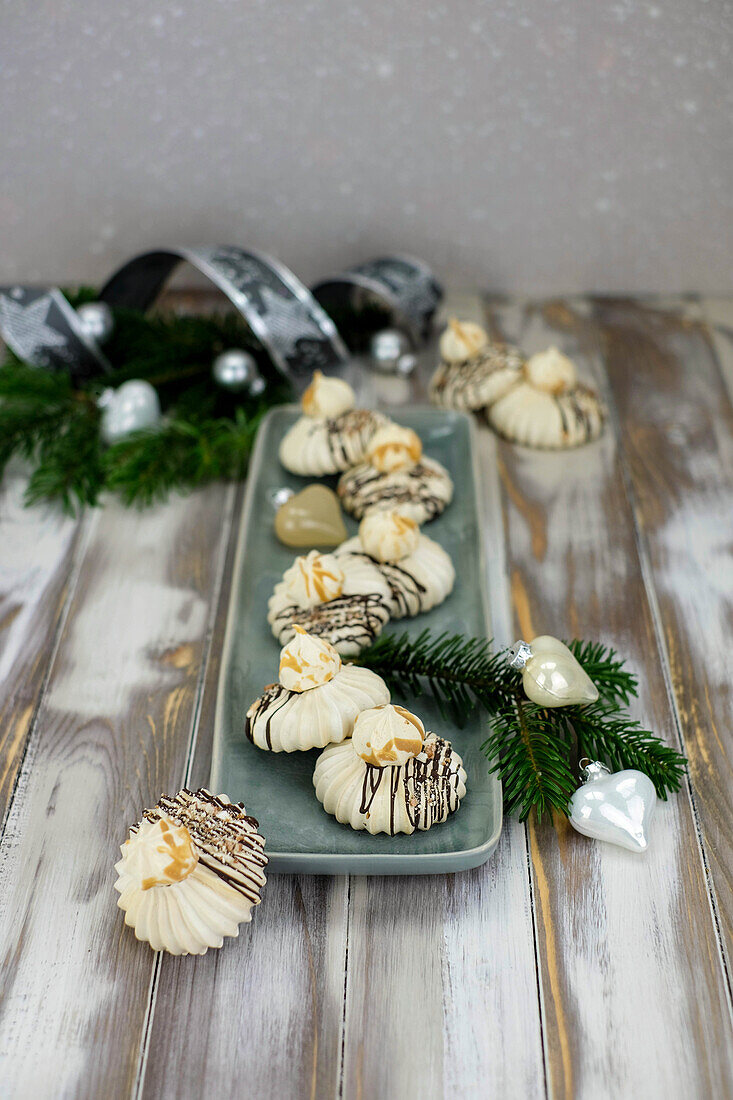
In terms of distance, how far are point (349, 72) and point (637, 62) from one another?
0.40 m

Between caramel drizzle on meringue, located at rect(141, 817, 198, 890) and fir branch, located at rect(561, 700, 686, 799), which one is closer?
caramel drizzle on meringue, located at rect(141, 817, 198, 890)

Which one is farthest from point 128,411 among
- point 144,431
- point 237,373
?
point 237,373

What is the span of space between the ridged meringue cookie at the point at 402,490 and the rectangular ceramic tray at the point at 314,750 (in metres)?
0.02

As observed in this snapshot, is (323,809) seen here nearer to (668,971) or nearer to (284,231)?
(668,971)

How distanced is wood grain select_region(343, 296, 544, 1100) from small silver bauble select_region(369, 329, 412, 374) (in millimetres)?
759

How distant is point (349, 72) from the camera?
4.43 feet

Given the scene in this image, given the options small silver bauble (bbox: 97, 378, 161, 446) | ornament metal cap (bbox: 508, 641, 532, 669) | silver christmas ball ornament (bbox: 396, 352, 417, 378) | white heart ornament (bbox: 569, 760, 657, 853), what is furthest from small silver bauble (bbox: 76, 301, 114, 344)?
white heart ornament (bbox: 569, 760, 657, 853)

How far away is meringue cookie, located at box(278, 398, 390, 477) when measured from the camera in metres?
1.08

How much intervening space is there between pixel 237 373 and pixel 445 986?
818 mm

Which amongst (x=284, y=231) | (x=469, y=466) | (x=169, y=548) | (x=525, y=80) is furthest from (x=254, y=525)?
(x=525, y=80)

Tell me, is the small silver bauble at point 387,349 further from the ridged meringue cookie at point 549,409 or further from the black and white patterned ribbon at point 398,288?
the ridged meringue cookie at point 549,409

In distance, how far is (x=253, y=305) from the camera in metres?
1.21

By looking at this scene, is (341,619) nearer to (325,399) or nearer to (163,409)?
(325,399)

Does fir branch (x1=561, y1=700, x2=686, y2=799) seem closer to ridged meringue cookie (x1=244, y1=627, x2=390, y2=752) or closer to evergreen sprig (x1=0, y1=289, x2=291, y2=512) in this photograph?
ridged meringue cookie (x1=244, y1=627, x2=390, y2=752)
